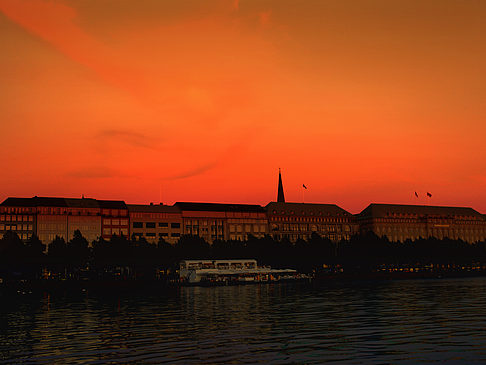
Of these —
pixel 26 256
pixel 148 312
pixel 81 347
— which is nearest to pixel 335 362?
pixel 81 347

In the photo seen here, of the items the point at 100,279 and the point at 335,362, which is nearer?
the point at 335,362

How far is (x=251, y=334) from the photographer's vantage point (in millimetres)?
59281

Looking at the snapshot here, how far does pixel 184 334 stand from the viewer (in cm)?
5972

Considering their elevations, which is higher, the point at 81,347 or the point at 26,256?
the point at 26,256

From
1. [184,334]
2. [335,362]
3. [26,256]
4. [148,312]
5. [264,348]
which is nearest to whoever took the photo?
[335,362]

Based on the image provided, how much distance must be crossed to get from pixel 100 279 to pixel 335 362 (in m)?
149

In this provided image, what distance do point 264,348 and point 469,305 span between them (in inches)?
1947

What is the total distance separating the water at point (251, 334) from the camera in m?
46.1

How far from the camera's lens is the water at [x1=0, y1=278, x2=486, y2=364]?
151 ft

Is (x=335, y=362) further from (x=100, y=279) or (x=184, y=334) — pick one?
(x=100, y=279)

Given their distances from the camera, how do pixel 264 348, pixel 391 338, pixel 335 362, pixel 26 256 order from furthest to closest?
pixel 26 256, pixel 391 338, pixel 264 348, pixel 335 362

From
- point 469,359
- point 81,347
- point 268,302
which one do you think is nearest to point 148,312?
point 268,302

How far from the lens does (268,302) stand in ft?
340

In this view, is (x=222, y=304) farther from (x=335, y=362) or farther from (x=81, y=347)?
(x=335, y=362)
